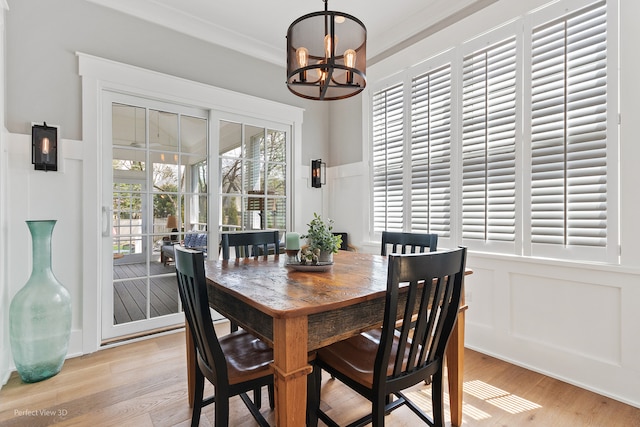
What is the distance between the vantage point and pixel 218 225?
127 inches

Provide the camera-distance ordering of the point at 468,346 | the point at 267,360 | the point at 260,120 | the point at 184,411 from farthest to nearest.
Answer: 1. the point at 260,120
2. the point at 468,346
3. the point at 184,411
4. the point at 267,360

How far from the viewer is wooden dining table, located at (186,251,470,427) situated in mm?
1064

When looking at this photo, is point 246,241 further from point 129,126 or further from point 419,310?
point 129,126

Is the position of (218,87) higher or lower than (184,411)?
higher

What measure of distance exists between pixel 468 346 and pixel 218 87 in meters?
3.38

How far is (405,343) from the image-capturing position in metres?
1.20

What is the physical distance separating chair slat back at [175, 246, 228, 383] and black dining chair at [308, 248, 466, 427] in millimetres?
489

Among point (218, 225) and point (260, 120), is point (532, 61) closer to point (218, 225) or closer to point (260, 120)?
point (260, 120)

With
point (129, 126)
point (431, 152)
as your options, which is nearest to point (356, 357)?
point (431, 152)

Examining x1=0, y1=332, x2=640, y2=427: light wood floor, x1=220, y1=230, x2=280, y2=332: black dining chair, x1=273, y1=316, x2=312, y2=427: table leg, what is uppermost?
x1=220, y1=230, x2=280, y2=332: black dining chair

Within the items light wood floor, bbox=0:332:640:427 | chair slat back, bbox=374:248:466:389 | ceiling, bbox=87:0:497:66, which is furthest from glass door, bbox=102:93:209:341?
chair slat back, bbox=374:248:466:389

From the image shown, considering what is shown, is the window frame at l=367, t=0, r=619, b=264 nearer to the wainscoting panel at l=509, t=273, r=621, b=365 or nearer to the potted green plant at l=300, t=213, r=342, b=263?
the wainscoting panel at l=509, t=273, r=621, b=365

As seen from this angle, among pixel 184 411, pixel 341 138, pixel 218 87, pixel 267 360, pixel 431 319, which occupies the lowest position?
pixel 184 411

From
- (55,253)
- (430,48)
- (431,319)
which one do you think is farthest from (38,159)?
(430,48)
